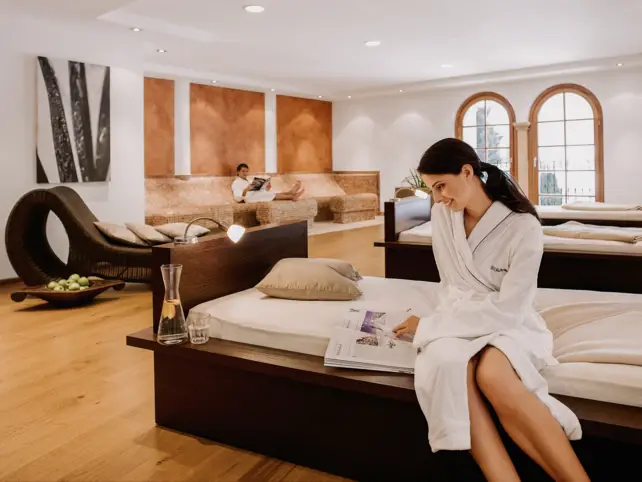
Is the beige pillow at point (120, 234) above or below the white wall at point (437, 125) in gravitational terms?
below

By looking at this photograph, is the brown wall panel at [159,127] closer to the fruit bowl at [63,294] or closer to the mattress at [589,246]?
the fruit bowl at [63,294]

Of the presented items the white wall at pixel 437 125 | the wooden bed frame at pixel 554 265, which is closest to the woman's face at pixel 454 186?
the wooden bed frame at pixel 554 265

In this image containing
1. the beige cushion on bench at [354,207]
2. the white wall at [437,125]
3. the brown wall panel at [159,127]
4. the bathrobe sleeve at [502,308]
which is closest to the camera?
the bathrobe sleeve at [502,308]

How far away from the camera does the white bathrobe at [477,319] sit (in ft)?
5.00

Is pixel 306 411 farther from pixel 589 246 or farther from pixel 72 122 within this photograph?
pixel 72 122

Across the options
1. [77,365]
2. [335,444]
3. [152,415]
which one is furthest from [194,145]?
[335,444]

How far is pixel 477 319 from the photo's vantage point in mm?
1685

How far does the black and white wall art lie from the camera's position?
5516 millimetres

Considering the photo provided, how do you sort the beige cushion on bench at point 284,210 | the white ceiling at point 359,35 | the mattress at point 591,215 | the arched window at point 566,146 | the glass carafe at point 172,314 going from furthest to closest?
the arched window at point 566,146 < the beige cushion on bench at point 284,210 < the white ceiling at point 359,35 < the mattress at point 591,215 < the glass carafe at point 172,314

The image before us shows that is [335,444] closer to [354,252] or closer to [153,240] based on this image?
[153,240]

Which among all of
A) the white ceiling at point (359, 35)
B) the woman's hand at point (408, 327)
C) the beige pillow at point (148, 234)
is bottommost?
the woman's hand at point (408, 327)

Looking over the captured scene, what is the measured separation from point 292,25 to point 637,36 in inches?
165

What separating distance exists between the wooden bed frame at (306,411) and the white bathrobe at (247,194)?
6.62 m

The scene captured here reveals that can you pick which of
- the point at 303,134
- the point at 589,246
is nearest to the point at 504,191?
the point at 589,246
